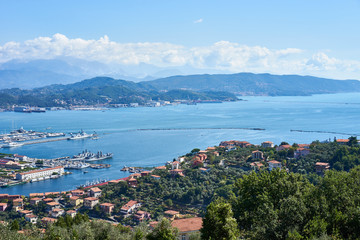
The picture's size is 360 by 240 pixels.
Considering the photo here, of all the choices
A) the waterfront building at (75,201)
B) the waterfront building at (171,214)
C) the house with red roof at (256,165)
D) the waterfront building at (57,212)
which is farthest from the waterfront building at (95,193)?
the house with red roof at (256,165)

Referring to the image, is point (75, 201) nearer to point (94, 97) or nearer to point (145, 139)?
point (145, 139)

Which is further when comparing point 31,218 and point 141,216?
point 31,218

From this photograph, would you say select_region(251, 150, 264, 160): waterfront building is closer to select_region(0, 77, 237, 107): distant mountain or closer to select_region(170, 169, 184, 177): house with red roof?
select_region(170, 169, 184, 177): house with red roof

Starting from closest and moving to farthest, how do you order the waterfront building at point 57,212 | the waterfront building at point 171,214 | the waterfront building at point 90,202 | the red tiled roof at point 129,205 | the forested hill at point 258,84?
the waterfront building at point 171,214 < the red tiled roof at point 129,205 < the waterfront building at point 57,212 < the waterfront building at point 90,202 < the forested hill at point 258,84

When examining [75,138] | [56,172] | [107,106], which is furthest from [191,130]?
[107,106]

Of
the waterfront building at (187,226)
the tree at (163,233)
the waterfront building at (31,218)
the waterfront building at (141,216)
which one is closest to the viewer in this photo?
the tree at (163,233)

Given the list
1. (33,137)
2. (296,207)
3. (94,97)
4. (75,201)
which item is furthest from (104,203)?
(94,97)

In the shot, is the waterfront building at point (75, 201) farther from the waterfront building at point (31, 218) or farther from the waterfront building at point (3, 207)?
the waterfront building at point (3, 207)
